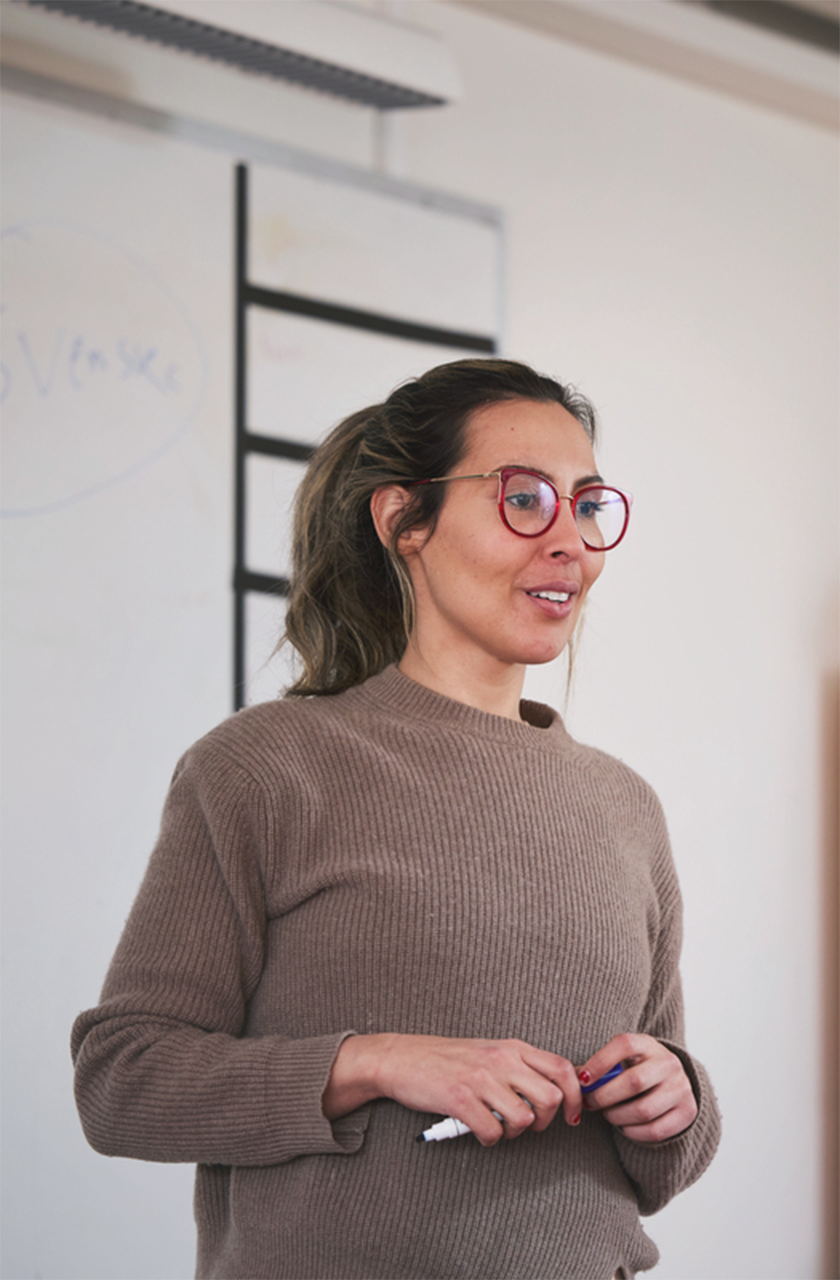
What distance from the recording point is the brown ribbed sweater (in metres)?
1.00

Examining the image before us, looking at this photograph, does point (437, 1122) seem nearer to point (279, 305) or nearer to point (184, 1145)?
point (184, 1145)

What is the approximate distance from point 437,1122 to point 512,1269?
14 centimetres

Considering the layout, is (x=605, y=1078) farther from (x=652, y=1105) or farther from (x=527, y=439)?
(x=527, y=439)

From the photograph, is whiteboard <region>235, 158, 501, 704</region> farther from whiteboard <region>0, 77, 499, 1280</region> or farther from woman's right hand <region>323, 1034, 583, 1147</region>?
woman's right hand <region>323, 1034, 583, 1147</region>

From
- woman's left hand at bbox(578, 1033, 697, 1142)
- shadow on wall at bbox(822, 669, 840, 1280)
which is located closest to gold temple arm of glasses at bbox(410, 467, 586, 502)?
woman's left hand at bbox(578, 1033, 697, 1142)

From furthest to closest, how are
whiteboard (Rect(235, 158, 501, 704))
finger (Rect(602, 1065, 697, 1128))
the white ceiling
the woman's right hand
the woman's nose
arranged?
the white ceiling < whiteboard (Rect(235, 158, 501, 704)) < the woman's nose < finger (Rect(602, 1065, 697, 1128)) < the woman's right hand

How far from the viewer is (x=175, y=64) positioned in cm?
202

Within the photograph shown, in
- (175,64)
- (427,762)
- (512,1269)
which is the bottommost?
(512,1269)

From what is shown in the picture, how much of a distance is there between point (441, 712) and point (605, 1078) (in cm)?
37

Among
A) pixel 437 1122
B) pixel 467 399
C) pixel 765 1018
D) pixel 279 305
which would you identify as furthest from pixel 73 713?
pixel 765 1018

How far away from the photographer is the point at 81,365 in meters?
1.87

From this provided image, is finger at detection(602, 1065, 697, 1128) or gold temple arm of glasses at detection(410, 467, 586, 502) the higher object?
gold temple arm of glasses at detection(410, 467, 586, 502)

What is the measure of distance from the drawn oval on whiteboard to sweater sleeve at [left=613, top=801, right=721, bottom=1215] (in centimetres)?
105

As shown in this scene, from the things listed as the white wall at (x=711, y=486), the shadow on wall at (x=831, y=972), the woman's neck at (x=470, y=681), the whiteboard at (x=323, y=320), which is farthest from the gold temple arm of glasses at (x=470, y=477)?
the shadow on wall at (x=831, y=972)
